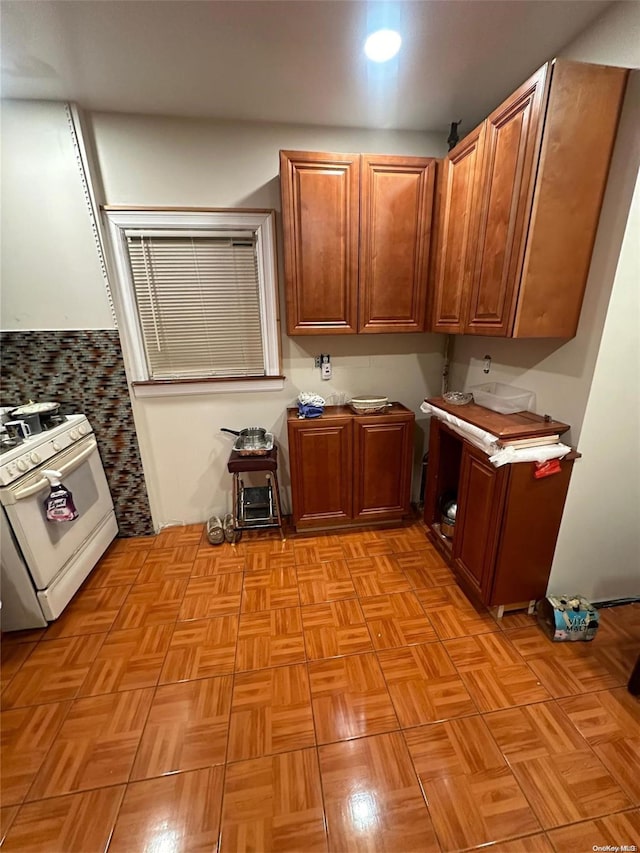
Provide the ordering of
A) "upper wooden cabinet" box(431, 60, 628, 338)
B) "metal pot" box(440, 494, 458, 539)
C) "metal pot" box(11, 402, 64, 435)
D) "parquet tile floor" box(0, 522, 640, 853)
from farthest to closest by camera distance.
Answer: "metal pot" box(440, 494, 458, 539)
"metal pot" box(11, 402, 64, 435)
"upper wooden cabinet" box(431, 60, 628, 338)
"parquet tile floor" box(0, 522, 640, 853)

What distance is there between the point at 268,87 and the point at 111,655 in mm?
2937

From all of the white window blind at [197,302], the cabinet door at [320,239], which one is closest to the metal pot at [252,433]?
the white window blind at [197,302]

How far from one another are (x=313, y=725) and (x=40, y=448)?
179cm

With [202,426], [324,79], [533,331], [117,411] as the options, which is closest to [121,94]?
[324,79]

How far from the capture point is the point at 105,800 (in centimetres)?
110

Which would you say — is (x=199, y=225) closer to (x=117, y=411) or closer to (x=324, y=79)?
(x=324, y=79)

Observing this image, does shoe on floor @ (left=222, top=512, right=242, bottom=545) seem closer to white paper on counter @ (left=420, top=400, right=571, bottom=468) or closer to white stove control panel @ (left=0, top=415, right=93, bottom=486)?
white stove control panel @ (left=0, top=415, right=93, bottom=486)

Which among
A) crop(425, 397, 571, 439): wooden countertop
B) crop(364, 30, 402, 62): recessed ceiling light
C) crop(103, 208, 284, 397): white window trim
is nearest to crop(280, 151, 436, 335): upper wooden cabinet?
crop(103, 208, 284, 397): white window trim

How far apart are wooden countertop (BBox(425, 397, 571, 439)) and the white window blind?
140 cm

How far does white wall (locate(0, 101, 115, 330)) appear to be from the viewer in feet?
5.89

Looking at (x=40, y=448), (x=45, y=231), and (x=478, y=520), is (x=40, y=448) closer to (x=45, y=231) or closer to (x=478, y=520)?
(x=45, y=231)

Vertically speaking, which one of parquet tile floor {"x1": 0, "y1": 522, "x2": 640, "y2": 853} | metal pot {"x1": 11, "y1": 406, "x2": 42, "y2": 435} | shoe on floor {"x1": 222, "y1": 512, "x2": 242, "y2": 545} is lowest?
parquet tile floor {"x1": 0, "y1": 522, "x2": 640, "y2": 853}

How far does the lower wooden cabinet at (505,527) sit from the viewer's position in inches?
60.8

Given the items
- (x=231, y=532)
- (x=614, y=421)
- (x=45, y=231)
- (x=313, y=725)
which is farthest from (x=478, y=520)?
(x=45, y=231)
